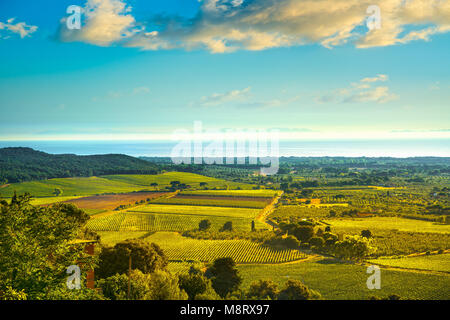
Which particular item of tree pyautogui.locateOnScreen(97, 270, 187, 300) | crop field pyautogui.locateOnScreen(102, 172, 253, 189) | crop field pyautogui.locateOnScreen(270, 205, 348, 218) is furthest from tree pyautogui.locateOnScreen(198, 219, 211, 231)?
crop field pyautogui.locateOnScreen(102, 172, 253, 189)

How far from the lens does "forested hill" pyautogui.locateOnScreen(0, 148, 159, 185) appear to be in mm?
85119

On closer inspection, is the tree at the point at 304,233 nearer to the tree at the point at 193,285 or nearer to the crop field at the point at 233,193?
the tree at the point at 193,285

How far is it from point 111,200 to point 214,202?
23.0m

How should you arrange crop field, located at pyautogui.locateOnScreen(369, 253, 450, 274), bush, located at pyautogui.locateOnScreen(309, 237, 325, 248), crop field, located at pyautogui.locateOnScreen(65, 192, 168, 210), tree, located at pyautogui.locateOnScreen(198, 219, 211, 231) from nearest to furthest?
crop field, located at pyautogui.locateOnScreen(369, 253, 450, 274) < bush, located at pyautogui.locateOnScreen(309, 237, 325, 248) < tree, located at pyautogui.locateOnScreen(198, 219, 211, 231) < crop field, located at pyautogui.locateOnScreen(65, 192, 168, 210)

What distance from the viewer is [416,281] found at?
930 inches

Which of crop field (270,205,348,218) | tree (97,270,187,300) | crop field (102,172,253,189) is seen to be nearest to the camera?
tree (97,270,187,300)

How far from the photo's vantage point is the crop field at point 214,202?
229ft

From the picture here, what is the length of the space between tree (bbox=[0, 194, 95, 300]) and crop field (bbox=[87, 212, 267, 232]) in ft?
123

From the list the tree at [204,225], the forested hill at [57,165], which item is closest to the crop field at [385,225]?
the tree at [204,225]

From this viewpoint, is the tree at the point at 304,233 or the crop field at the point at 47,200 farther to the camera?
the crop field at the point at 47,200

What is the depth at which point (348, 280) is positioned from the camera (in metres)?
23.9

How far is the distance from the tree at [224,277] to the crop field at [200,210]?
35097 mm

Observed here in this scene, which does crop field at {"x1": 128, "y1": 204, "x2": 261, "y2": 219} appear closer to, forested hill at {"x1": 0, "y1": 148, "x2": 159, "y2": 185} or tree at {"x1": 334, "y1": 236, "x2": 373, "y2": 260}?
tree at {"x1": 334, "y1": 236, "x2": 373, "y2": 260}
